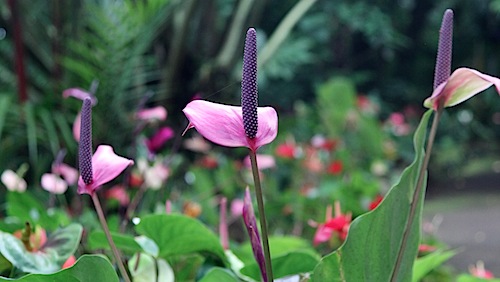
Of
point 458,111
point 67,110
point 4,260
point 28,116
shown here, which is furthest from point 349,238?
point 458,111

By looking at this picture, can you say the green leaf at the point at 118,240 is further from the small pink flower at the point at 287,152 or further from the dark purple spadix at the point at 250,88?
the small pink flower at the point at 287,152

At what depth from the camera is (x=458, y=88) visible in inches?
13.6

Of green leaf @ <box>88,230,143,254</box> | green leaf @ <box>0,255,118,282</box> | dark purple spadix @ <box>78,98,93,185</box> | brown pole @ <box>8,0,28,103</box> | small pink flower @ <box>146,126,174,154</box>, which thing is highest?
Result: brown pole @ <box>8,0,28,103</box>

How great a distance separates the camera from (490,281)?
0.51 m

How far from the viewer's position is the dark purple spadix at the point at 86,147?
1.24 ft

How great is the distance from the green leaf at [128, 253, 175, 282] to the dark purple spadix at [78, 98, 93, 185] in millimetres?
142

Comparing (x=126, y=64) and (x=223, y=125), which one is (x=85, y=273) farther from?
(x=126, y=64)

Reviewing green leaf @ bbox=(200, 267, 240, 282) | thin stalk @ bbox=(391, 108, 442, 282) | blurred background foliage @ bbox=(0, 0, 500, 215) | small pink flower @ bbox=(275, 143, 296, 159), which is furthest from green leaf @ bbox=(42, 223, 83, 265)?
→ small pink flower @ bbox=(275, 143, 296, 159)

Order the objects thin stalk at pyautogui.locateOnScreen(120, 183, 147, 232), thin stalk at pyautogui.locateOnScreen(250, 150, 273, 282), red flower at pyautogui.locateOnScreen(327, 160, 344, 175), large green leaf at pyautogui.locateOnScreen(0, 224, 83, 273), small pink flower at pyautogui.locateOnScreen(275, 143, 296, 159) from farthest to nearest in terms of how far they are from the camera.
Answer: small pink flower at pyautogui.locateOnScreen(275, 143, 296, 159) → red flower at pyautogui.locateOnScreen(327, 160, 344, 175) → thin stalk at pyautogui.locateOnScreen(120, 183, 147, 232) → large green leaf at pyautogui.locateOnScreen(0, 224, 83, 273) → thin stalk at pyautogui.locateOnScreen(250, 150, 273, 282)

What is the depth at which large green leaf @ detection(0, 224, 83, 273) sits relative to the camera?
0.45 metres

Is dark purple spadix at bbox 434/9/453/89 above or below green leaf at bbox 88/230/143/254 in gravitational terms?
above

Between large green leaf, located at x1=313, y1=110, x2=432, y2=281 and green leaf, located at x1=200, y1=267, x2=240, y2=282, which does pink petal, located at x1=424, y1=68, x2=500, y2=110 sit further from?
green leaf, located at x1=200, y1=267, x2=240, y2=282

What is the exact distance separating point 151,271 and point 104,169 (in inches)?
5.8

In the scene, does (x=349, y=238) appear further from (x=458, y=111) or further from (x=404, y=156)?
(x=458, y=111)
